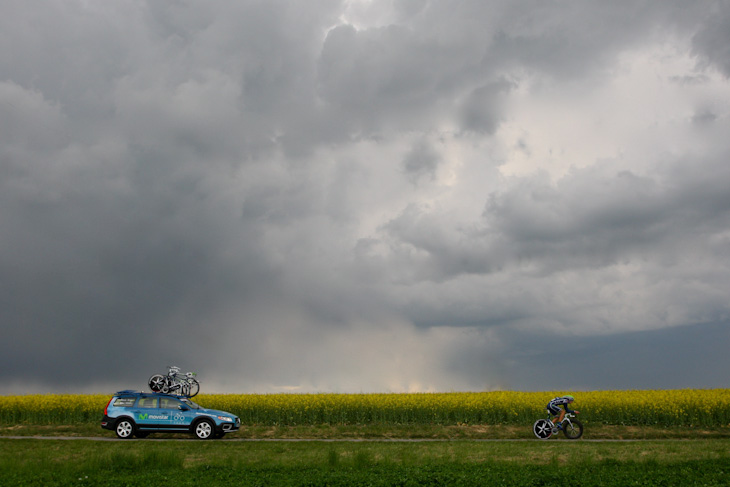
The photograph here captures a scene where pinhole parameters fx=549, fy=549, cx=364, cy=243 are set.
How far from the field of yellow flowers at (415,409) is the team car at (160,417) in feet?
23.0

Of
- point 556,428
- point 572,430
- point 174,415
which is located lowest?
point 572,430

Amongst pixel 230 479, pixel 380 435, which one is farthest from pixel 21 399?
pixel 230 479

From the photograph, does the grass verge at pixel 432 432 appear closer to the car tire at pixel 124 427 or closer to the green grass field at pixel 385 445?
the green grass field at pixel 385 445

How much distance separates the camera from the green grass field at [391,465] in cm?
1587

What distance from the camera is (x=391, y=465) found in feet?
58.3

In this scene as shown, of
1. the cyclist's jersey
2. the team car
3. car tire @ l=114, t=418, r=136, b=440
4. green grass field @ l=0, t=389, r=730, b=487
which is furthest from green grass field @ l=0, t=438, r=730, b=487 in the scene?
car tire @ l=114, t=418, r=136, b=440

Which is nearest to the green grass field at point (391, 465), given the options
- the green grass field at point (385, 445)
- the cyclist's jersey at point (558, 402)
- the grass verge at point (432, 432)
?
the green grass field at point (385, 445)

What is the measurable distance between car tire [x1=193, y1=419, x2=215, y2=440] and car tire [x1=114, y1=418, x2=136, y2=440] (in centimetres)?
325

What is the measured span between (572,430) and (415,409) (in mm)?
8957

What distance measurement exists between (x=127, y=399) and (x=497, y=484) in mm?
19454

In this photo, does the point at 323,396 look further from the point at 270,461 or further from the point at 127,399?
the point at 270,461

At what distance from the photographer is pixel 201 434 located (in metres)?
26.4

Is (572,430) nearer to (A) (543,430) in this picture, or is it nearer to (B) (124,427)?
(A) (543,430)

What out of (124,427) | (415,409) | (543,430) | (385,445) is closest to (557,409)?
(543,430)
